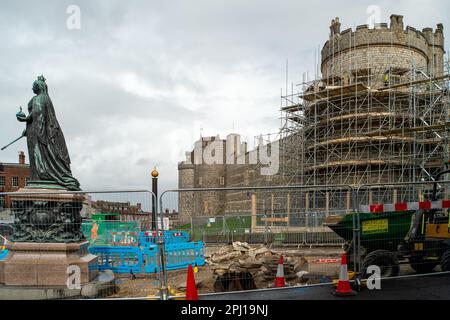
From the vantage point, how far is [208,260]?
492 inches

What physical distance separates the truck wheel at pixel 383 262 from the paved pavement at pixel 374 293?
0.36 metres

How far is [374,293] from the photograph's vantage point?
609 centimetres

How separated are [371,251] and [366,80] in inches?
858

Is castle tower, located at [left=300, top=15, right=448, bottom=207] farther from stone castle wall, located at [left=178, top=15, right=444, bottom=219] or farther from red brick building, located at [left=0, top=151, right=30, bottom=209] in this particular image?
red brick building, located at [left=0, top=151, right=30, bottom=209]


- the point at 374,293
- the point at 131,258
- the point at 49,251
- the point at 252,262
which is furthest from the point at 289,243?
the point at 49,251

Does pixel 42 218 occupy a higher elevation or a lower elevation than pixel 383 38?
lower

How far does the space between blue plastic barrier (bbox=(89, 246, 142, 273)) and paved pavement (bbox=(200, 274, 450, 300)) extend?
4.19 m

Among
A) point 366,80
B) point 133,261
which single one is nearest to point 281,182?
point 366,80

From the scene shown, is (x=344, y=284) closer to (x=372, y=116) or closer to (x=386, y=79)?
(x=372, y=116)

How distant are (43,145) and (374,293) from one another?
6.68m

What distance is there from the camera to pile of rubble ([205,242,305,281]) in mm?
9195

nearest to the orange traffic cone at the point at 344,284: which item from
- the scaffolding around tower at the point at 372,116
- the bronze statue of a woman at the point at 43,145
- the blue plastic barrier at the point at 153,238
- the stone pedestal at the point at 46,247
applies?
the stone pedestal at the point at 46,247

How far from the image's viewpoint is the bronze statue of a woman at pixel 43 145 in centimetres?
775
